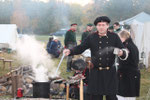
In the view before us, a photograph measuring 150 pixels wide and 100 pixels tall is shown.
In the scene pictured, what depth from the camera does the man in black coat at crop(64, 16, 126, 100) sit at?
356cm

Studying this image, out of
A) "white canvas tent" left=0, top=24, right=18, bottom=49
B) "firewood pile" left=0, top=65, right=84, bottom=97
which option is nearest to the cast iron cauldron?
"firewood pile" left=0, top=65, right=84, bottom=97

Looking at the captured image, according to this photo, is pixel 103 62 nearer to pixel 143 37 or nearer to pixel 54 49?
pixel 143 37

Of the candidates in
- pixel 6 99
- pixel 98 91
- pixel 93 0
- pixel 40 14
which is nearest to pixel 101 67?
pixel 98 91

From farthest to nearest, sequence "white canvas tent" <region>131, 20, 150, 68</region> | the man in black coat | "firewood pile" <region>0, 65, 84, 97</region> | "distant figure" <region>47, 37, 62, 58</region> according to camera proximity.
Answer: "distant figure" <region>47, 37, 62, 58</region> → "white canvas tent" <region>131, 20, 150, 68</region> → "firewood pile" <region>0, 65, 84, 97</region> → the man in black coat

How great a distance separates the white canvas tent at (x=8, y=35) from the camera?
602 inches

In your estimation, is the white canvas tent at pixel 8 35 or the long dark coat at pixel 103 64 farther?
the white canvas tent at pixel 8 35

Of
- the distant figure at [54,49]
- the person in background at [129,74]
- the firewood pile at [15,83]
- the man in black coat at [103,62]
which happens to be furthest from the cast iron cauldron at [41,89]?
the distant figure at [54,49]

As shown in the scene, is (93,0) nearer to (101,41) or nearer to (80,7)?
(80,7)

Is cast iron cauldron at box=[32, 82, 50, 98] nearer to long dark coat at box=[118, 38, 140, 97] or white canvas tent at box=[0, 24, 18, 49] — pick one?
long dark coat at box=[118, 38, 140, 97]

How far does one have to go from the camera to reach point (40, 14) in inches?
630

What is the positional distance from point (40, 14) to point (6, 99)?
1089 centimetres

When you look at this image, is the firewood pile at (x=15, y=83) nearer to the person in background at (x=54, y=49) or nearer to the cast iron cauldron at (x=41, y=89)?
the cast iron cauldron at (x=41, y=89)

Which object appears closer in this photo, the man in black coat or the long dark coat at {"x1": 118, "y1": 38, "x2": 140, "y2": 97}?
the man in black coat

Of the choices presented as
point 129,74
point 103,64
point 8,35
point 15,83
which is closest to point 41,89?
point 15,83
